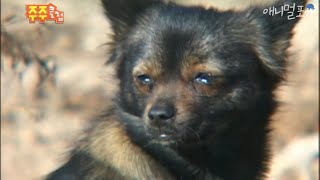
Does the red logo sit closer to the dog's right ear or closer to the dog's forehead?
the dog's right ear

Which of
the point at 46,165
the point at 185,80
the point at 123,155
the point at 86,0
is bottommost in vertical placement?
the point at 46,165

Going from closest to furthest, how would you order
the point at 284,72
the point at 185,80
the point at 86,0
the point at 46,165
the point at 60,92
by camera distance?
the point at 185,80
the point at 284,72
the point at 46,165
the point at 60,92
the point at 86,0

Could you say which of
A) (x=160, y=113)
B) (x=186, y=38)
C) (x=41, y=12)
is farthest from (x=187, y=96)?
(x=41, y=12)

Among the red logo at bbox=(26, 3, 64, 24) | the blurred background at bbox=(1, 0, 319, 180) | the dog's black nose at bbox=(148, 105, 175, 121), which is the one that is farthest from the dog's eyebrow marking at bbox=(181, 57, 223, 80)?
the blurred background at bbox=(1, 0, 319, 180)

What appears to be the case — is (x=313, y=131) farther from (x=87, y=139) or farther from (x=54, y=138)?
(x=87, y=139)

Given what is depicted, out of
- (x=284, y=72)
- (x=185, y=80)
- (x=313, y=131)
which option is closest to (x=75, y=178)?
(x=185, y=80)
